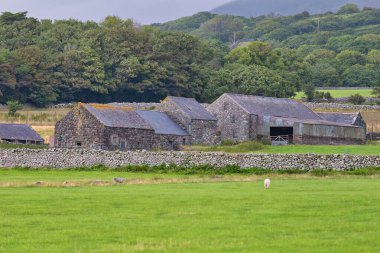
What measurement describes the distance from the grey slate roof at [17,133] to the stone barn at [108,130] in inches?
144

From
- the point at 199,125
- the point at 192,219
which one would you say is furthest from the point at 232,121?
the point at 192,219

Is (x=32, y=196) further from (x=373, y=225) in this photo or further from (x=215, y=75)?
(x=215, y=75)

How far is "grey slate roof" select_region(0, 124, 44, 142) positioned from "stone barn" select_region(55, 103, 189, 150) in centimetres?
366

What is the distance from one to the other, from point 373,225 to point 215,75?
317 feet

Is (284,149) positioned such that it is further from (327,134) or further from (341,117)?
(341,117)

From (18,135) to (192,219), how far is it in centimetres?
5225

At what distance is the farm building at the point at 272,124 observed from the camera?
271 feet

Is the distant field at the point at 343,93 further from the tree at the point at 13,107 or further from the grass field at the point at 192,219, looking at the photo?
the grass field at the point at 192,219

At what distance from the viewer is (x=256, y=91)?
116625mm

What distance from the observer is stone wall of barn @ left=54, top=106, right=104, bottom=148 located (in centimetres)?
7156

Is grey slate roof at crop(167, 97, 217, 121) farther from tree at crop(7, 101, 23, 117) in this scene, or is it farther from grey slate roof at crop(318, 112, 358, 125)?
tree at crop(7, 101, 23, 117)

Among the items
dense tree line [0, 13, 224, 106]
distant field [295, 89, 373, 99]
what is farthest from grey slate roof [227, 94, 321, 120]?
distant field [295, 89, 373, 99]

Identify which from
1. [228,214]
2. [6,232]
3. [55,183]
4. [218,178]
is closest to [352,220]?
[228,214]

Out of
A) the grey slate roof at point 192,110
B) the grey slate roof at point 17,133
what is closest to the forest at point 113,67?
the grey slate roof at point 192,110
